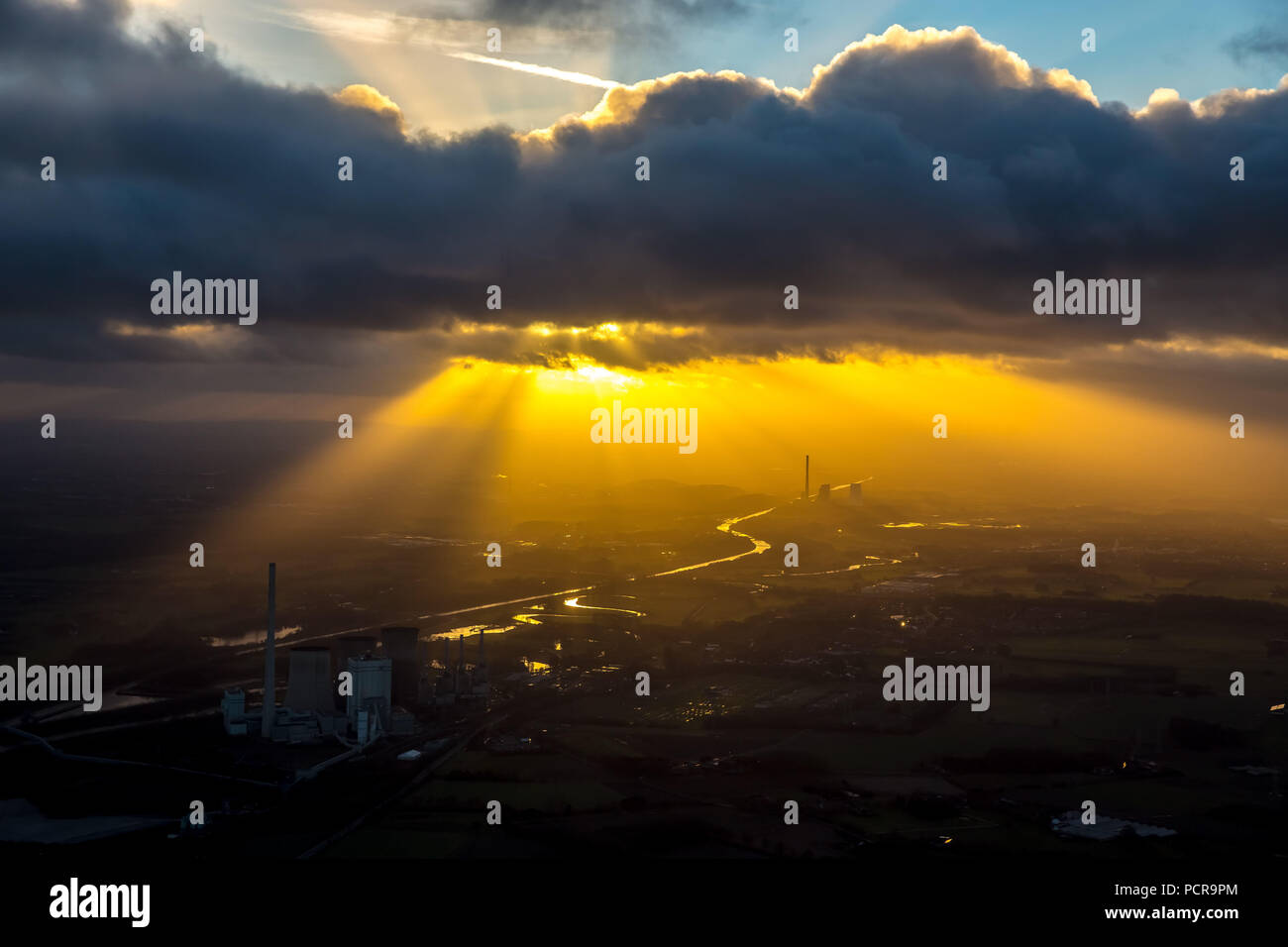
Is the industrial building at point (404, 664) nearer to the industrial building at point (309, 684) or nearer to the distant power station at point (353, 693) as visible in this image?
the distant power station at point (353, 693)

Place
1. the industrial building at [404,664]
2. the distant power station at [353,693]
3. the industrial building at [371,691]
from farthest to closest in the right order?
the industrial building at [404,664]
the industrial building at [371,691]
the distant power station at [353,693]

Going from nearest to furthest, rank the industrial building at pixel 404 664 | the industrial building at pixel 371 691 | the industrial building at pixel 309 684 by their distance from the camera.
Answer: the industrial building at pixel 371 691
the industrial building at pixel 309 684
the industrial building at pixel 404 664

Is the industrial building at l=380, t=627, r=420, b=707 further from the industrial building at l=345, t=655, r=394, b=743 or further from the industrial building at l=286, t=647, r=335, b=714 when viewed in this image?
the industrial building at l=286, t=647, r=335, b=714

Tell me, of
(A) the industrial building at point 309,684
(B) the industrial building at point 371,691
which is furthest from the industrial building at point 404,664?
(A) the industrial building at point 309,684

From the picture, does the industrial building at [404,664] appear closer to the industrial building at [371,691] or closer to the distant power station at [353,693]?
the distant power station at [353,693]

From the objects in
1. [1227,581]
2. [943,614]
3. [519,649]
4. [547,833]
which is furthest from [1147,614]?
[547,833]

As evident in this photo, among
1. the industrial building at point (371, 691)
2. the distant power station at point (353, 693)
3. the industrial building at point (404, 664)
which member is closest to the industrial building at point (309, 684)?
the distant power station at point (353, 693)

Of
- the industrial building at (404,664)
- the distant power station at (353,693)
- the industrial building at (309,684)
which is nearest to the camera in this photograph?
the distant power station at (353,693)

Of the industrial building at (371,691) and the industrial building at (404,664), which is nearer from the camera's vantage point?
the industrial building at (371,691)
